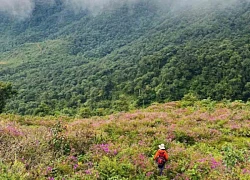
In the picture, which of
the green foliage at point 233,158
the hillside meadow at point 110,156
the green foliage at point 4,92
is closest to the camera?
the hillside meadow at point 110,156

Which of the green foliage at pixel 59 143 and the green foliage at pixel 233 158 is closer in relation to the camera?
the green foliage at pixel 233 158

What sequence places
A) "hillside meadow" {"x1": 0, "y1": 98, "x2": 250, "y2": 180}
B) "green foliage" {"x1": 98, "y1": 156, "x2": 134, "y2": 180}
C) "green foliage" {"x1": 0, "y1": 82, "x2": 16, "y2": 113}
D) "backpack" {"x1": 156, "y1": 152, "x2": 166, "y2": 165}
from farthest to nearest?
"green foliage" {"x1": 0, "y1": 82, "x2": 16, "y2": 113} → "backpack" {"x1": 156, "y1": 152, "x2": 166, "y2": 165} → "green foliage" {"x1": 98, "y1": 156, "x2": 134, "y2": 180} → "hillside meadow" {"x1": 0, "y1": 98, "x2": 250, "y2": 180}

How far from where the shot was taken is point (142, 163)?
735 centimetres

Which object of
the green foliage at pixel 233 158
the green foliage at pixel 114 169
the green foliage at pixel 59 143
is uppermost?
the green foliage at pixel 59 143

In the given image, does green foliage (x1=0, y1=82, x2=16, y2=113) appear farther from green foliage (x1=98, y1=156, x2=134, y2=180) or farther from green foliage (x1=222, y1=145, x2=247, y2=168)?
green foliage (x1=222, y1=145, x2=247, y2=168)

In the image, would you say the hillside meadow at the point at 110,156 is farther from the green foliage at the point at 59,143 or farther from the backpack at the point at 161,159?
the backpack at the point at 161,159

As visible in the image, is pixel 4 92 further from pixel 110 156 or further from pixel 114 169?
pixel 114 169

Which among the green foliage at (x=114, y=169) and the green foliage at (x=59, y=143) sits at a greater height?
the green foliage at (x=59, y=143)

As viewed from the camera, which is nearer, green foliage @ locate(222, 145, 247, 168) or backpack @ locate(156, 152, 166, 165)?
backpack @ locate(156, 152, 166, 165)

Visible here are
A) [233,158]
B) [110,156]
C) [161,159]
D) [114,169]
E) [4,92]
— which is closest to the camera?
[114,169]

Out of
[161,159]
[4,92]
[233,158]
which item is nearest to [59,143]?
[161,159]

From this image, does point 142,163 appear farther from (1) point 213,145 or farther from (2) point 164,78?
(2) point 164,78

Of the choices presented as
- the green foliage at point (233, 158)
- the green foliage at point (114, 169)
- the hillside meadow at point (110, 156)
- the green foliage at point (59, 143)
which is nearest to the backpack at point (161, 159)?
the hillside meadow at point (110, 156)

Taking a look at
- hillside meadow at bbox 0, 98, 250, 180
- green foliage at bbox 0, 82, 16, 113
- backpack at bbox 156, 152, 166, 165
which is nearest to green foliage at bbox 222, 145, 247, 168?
hillside meadow at bbox 0, 98, 250, 180
